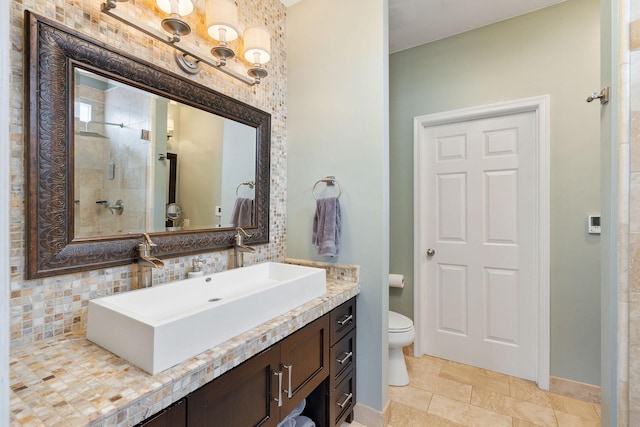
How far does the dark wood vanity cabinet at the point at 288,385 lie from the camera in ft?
2.72

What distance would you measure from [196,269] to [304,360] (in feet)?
2.11

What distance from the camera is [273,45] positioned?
1879 mm

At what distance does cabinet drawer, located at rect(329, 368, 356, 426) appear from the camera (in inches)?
58.6

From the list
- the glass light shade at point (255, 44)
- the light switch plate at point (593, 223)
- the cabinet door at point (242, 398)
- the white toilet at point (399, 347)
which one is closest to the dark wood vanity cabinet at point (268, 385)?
the cabinet door at point (242, 398)

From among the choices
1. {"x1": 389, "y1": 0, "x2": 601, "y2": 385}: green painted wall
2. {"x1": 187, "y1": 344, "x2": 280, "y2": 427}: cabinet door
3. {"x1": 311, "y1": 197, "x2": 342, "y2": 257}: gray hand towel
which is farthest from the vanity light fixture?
{"x1": 389, "y1": 0, "x2": 601, "y2": 385}: green painted wall

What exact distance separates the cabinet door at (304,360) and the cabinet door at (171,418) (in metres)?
0.40

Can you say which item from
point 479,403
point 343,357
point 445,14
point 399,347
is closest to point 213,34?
point 445,14

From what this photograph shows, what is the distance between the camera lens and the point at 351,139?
1.74m

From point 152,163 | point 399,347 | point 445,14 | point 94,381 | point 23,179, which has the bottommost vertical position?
point 399,347

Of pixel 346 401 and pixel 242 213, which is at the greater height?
pixel 242 213

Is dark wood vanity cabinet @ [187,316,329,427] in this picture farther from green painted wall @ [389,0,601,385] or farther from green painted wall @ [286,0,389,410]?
green painted wall @ [389,0,601,385]

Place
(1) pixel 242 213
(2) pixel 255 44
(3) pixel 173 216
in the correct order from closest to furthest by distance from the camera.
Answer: (3) pixel 173 216 → (2) pixel 255 44 → (1) pixel 242 213

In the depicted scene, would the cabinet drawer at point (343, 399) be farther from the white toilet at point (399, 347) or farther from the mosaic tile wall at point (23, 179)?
the mosaic tile wall at point (23, 179)

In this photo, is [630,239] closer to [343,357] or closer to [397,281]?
[343,357]
